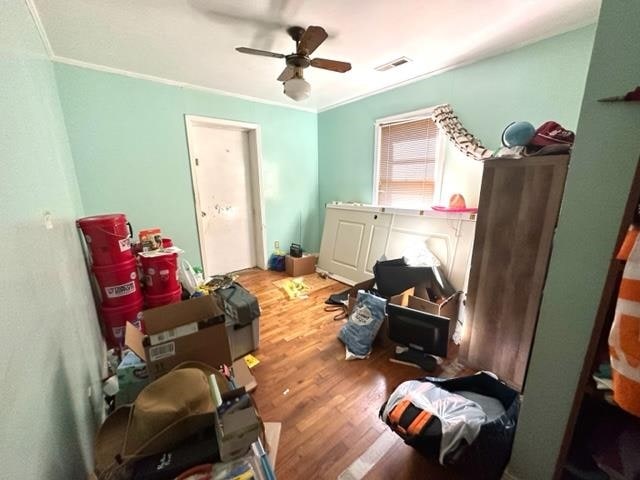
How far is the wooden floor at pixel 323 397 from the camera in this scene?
125 centimetres

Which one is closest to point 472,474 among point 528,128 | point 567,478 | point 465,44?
point 567,478

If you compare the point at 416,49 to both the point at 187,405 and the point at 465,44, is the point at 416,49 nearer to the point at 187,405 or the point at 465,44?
the point at 465,44

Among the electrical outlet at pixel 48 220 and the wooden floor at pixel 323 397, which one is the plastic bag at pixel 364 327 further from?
the electrical outlet at pixel 48 220

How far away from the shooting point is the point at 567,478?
3.06 feet

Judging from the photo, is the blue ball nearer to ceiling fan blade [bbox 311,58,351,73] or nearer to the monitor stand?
ceiling fan blade [bbox 311,58,351,73]

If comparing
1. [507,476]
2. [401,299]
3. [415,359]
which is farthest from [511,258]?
[507,476]

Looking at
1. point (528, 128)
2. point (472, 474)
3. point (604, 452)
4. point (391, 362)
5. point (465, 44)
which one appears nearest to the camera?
point (604, 452)

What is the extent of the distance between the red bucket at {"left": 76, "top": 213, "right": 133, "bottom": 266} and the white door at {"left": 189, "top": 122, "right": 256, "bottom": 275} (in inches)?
57.2

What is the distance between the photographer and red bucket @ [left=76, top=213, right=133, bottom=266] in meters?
1.65

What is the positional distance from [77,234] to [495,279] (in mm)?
2868

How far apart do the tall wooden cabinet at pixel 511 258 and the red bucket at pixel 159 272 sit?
2265 mm

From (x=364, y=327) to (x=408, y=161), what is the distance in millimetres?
2029

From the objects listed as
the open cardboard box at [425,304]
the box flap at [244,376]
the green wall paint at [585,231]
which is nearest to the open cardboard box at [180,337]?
the box flap at [244,376]

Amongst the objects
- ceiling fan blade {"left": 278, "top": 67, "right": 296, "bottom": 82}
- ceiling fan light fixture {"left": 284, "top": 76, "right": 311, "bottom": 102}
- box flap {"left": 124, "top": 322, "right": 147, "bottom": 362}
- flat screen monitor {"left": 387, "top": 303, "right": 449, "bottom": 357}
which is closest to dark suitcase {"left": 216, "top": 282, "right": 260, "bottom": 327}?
box flap {"left": 124, "top": 322, "right": 147, "bottom": 362}
